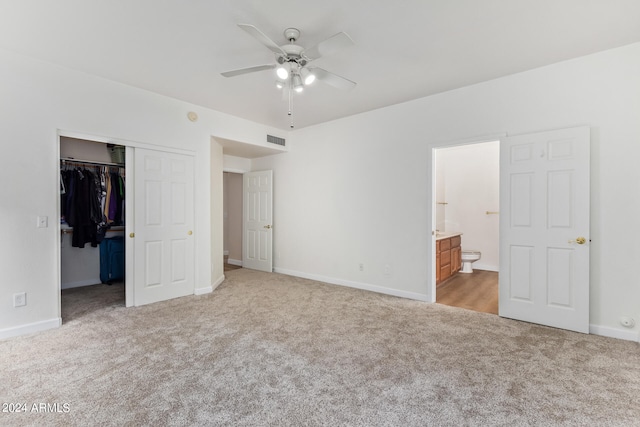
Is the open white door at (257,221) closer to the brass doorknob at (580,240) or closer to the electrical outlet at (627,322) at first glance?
the brass doorknob at (580,240)

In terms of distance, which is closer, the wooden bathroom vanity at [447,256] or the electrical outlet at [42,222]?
the electrical outlet at [42,222]

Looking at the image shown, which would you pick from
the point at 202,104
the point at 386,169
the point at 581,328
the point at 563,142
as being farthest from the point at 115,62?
the point at 581,328

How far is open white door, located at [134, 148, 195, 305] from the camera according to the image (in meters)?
3.80

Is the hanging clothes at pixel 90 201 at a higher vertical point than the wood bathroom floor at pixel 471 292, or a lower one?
higher

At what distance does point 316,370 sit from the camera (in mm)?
2289

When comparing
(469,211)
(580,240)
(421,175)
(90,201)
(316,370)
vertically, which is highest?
(421,175)

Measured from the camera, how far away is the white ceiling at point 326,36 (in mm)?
2201

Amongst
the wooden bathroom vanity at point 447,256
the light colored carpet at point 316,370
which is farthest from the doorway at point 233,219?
the wooden bathroom vanity at point 447,256

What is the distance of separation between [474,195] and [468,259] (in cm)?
142

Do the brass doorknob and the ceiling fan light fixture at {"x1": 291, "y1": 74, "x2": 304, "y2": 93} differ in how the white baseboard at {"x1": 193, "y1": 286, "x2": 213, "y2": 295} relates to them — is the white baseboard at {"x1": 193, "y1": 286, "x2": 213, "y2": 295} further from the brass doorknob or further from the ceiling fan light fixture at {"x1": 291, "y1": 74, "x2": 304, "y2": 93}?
the brass doorknob

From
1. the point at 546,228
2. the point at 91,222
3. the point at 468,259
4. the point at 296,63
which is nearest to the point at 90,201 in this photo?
the point at 91,222

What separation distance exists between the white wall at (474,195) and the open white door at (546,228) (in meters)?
2.81

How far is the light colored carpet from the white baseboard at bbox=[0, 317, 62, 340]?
12cm

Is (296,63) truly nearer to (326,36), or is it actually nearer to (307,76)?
(307,76)
